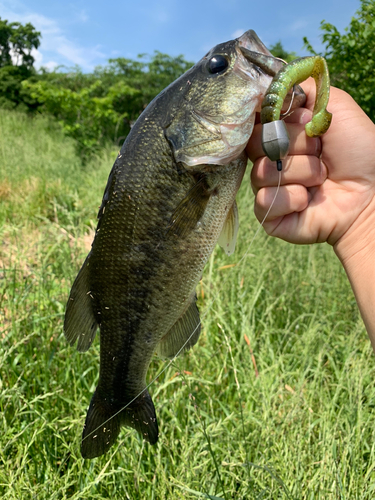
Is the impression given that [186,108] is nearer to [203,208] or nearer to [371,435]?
[203,208]

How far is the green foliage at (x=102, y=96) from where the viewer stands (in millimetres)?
10629

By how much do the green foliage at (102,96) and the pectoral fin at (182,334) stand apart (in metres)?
7.53

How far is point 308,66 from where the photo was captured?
123cm

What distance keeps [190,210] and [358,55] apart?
7098mm

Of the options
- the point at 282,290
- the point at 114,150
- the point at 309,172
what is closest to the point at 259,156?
the point at 309,172

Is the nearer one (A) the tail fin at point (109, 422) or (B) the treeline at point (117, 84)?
(A) the tail fin at point (109, 422)

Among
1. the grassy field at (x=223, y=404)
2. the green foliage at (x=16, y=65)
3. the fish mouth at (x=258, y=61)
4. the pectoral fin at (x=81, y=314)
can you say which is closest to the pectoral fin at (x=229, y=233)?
the grassy field at (x=223, y=404)

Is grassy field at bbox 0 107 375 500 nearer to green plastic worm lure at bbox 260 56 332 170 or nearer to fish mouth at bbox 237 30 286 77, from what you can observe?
green plastic worm lure at bbox 260 56 332 170

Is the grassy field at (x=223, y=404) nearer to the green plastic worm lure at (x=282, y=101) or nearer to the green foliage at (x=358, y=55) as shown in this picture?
the green plastic worm lure at (x=282, y=101)

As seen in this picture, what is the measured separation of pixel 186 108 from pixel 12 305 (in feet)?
5.87

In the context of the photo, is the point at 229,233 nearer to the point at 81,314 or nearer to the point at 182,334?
the point at 182,334

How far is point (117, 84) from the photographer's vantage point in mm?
14703

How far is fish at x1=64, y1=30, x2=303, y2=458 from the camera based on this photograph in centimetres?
136

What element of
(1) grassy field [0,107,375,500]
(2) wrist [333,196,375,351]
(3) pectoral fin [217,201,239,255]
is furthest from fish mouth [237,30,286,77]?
(1) grassy field [0,107,375,500]
